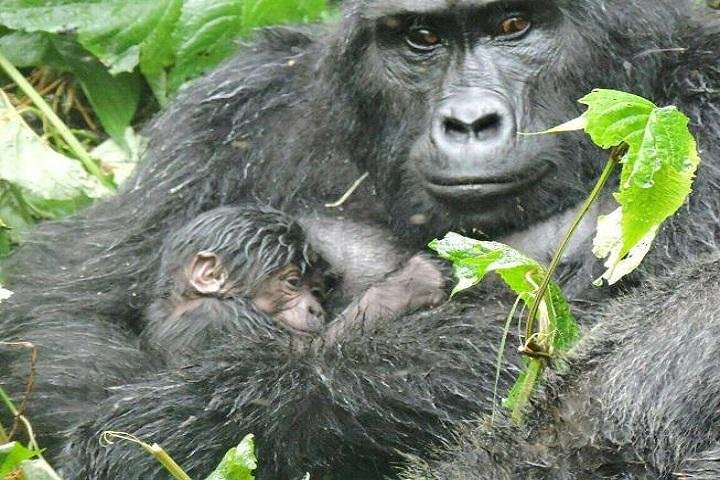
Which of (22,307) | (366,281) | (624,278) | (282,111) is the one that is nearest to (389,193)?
(366,281)

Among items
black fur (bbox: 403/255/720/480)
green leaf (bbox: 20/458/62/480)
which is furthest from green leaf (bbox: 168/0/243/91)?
black fur (bbox: 403/255/720/480)

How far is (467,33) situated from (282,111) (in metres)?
0.95

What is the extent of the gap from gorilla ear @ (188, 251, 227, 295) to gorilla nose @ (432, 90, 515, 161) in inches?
34.8

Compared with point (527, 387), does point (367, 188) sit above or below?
below

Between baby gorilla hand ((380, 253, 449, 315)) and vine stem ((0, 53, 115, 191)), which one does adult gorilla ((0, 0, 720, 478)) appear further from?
vine stem ((0, 53, 115, 191))

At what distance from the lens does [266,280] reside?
15.4 feet

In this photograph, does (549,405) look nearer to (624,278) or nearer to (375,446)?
(375,446)

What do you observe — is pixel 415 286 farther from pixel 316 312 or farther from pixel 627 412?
pixel 627 412

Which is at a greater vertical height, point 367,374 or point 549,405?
point 549,405

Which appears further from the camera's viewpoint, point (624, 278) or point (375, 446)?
point (624, 278)

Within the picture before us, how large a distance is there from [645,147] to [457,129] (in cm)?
139

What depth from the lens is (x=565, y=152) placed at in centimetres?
443

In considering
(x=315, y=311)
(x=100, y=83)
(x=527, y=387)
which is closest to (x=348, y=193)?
(x=315, y=311)

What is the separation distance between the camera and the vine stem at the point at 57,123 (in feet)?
19.7
